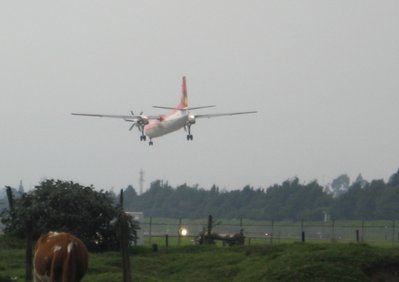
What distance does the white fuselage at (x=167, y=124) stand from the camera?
314 ft

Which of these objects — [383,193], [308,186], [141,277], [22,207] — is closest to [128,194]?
[308,186]

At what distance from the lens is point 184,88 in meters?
108

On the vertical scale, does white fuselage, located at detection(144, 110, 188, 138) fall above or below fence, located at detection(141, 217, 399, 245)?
above

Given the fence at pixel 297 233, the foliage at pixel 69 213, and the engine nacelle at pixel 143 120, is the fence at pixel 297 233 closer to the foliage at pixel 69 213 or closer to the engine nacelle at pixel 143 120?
the engine nacelle at pixel 143 120

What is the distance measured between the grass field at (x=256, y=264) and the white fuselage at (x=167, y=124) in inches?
2264

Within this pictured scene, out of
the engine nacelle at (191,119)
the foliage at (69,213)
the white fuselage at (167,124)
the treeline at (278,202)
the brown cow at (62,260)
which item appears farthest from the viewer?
the treeline at (278,202)

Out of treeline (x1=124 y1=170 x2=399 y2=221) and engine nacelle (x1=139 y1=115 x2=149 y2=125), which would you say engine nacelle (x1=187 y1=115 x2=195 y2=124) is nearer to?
engine nacelle (x1=139 y1=115 x2=149 y2=125)

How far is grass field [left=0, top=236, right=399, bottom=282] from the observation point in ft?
92.5

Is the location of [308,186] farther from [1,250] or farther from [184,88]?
[1,250]

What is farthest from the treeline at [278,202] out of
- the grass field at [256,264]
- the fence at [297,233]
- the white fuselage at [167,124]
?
the grass field at [256,264]

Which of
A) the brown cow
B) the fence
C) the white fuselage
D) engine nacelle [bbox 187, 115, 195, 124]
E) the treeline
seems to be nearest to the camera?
the brown cow

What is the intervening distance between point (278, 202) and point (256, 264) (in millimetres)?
144705

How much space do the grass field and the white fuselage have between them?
189 ft

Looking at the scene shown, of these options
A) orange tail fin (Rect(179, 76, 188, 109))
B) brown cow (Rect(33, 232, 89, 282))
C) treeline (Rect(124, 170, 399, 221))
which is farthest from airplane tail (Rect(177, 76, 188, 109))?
brown cow (Rect(33, 232, 89, 282))
